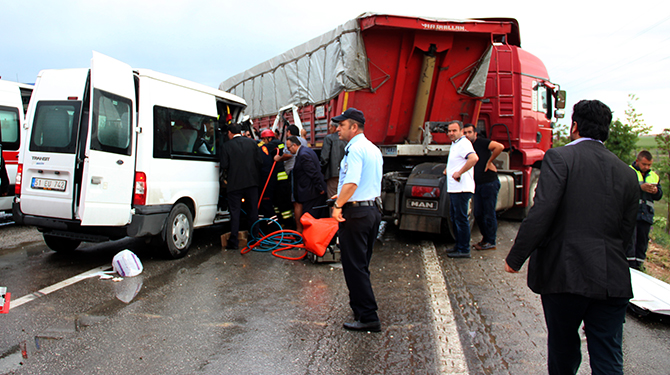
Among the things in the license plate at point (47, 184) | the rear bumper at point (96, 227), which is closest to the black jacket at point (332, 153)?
the rear bumper at point (96, 227)

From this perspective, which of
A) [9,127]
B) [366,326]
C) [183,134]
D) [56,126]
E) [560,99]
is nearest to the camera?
[366,326]

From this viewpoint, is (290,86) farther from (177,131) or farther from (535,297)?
(535,297)

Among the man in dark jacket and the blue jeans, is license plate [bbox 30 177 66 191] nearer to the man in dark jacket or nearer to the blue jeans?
the man in dark jacket

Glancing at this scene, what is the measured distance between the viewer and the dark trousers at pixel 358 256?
11.7ft

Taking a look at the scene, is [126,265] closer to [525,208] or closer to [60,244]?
[60,244]

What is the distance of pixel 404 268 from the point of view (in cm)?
544

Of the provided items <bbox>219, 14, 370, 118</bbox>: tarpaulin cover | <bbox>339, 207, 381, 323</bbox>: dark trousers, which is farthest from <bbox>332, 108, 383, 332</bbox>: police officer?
<bbox>219, 14, 370, 118</bbox>: tarpaulin cover

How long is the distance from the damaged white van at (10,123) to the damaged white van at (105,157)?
307 cm

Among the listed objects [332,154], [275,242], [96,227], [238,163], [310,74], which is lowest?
[275,242]

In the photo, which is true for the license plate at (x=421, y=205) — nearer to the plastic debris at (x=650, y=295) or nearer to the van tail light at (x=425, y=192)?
the van tail light at (x=425, y=192)

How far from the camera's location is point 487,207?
6348 millimetres

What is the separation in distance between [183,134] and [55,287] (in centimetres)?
237

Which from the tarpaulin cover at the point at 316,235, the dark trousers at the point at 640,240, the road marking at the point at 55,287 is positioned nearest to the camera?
the road marking at the point at 55,287

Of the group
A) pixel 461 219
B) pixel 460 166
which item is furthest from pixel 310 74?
pixel 461 219
